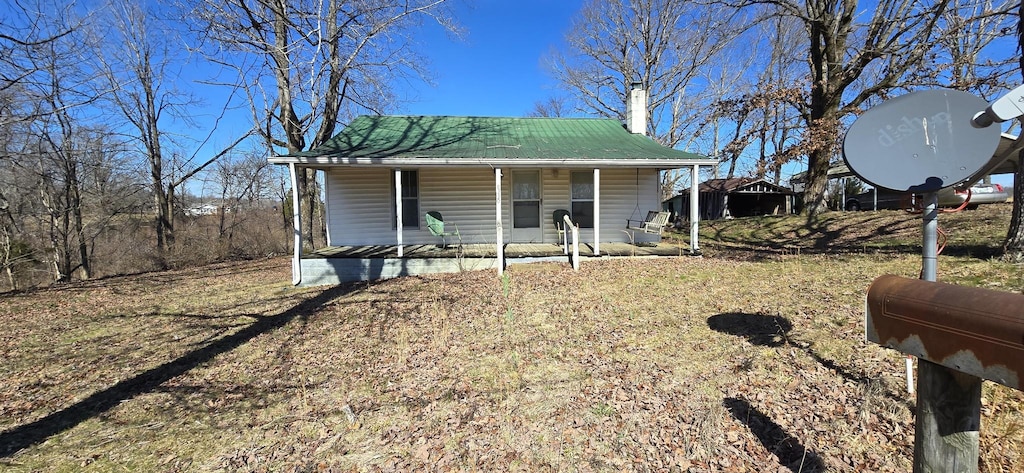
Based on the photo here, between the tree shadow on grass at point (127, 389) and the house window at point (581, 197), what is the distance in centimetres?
685

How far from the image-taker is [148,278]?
1197 cm

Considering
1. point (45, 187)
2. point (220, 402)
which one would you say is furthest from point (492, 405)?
point (45, 187)

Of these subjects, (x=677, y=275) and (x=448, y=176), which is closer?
(x=677, y=275)

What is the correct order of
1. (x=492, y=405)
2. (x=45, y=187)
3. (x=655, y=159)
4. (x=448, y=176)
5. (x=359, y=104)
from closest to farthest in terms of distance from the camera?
(x=492, y=405) → (x=655, y=159) → (x=448, y=176) → (x=45, y=187) → (x=359, y=104)

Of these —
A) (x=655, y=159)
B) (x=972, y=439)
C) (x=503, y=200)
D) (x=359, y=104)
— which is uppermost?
(x=359, y=104)

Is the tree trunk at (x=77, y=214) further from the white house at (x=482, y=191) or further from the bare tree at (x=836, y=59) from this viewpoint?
the bare tree at (x=836, y=59)

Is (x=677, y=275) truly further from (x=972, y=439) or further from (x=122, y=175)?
(x=122, y=175)

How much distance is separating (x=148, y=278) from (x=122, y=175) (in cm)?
799

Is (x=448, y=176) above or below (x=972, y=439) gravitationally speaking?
above

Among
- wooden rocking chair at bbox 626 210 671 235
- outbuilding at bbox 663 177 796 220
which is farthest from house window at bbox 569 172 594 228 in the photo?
outbuilding at bbox 663 177 796 220

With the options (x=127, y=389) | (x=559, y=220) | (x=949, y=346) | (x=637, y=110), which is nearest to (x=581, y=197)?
(x=559, y=220)

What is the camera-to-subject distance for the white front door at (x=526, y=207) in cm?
1124

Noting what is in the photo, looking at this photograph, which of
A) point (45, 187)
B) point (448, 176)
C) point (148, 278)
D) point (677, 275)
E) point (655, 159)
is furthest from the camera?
point (45, 187)

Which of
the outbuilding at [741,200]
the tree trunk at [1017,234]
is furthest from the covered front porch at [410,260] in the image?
the outbuilding at [741,200]
